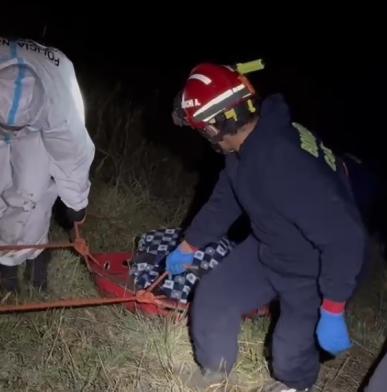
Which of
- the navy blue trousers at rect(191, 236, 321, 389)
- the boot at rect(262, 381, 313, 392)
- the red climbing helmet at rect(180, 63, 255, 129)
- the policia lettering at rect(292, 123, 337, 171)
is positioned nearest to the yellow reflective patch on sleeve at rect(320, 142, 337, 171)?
the policia lettering at rect(292, 123, 337, 171)

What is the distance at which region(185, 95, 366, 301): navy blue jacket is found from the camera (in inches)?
128

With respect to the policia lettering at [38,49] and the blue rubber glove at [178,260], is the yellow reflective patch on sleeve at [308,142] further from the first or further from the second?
the policia lettering at [38,49]

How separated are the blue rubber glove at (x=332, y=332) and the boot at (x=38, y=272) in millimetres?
1667

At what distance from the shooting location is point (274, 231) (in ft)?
11.3

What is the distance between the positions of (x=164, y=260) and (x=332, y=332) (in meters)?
1.35

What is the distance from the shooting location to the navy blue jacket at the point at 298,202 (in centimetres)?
324

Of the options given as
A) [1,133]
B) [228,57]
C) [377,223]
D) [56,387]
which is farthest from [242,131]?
[228,57]

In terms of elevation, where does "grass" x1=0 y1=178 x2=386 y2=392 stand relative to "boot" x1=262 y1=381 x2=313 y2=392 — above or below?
below

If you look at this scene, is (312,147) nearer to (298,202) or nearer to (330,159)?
(330,159)

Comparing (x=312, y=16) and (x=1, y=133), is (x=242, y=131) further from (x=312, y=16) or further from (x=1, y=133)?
(x=312, y=16)

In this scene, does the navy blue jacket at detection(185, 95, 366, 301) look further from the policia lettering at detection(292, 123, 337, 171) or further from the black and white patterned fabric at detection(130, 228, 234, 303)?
the black and white patterned fabric at detection(130, 228, 234, 303)

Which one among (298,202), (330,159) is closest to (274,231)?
(298,202)

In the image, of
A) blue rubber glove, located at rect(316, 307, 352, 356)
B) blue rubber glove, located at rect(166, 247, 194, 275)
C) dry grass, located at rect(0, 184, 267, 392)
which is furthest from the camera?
blue rubber glove, located at rect(166, 247, 194, 275)

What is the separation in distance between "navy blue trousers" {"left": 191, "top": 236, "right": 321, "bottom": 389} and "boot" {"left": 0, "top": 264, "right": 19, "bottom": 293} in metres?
1.12
